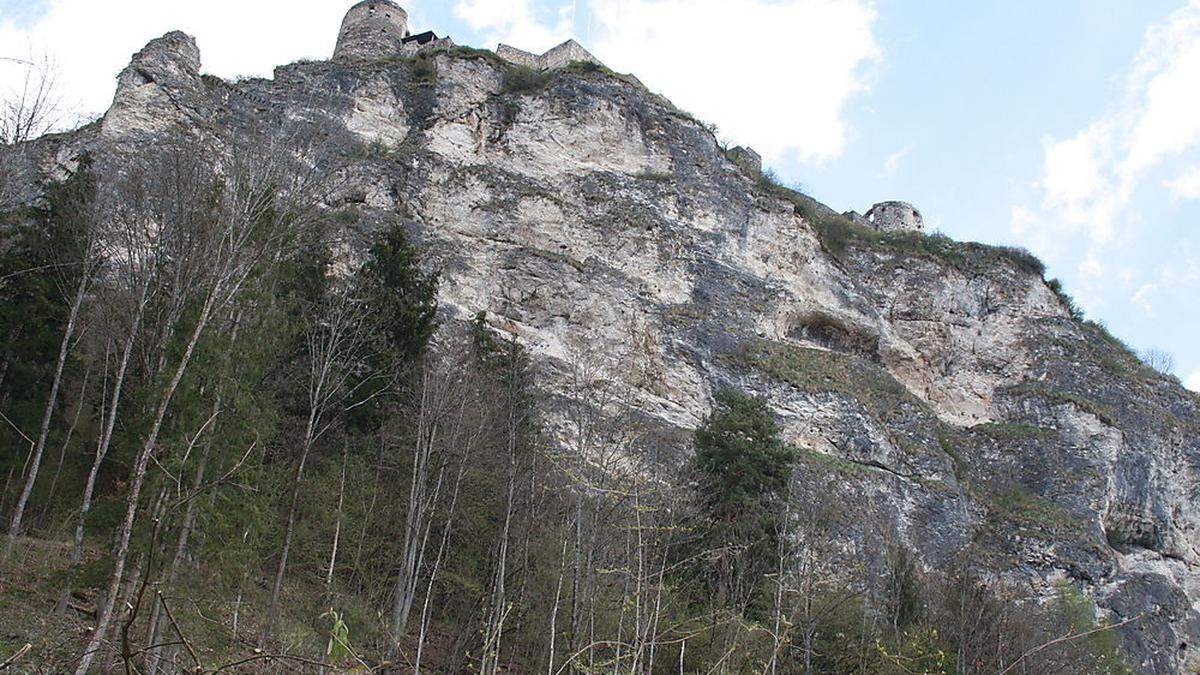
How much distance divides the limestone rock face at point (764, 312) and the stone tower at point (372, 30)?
14.0 ft

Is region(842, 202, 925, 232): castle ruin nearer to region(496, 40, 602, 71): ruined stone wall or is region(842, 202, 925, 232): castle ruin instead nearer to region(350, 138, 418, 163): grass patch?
region(496, 40, 602, 71): ruined stone wall

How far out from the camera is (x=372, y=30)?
41.3 metres

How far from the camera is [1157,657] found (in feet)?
85.1

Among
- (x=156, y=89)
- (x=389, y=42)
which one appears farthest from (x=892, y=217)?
(x=156, y=89)

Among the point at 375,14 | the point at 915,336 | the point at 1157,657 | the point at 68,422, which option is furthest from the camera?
the point at 375,14

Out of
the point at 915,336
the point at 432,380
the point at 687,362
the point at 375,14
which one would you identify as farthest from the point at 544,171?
the point at 432,380

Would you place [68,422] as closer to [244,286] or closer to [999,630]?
[244,286]

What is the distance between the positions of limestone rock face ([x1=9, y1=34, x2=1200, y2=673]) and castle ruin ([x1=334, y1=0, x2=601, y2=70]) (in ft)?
9.30

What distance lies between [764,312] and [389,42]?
20.0m

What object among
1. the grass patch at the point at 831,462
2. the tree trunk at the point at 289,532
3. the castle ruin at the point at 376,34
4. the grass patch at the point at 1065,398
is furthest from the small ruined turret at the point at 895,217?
the tree trunk at the point at 289,532

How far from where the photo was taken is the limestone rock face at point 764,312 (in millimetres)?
28672

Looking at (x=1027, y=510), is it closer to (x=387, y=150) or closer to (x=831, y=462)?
(x=831, y=462)

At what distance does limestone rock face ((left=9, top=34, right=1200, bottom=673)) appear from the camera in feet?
94.1

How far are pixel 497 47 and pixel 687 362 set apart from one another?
18.9 m
